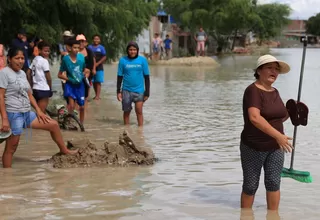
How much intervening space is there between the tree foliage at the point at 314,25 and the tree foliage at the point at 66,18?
389 feet

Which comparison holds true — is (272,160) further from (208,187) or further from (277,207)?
(208,187)

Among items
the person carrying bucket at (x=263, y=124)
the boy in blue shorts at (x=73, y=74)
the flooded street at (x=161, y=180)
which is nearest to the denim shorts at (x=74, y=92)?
the boy in blue shorts at (x=73, y=74)

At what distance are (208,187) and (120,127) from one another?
14.9 feet

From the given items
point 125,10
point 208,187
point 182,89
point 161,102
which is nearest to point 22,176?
point 208,187

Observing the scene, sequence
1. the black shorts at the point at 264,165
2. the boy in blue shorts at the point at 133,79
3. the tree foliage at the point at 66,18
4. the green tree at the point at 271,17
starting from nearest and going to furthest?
the black shorts at the point at 264,165
the boy in blue shorts at the point at 133,79
the tree foliage at the point at 66,18
the green tree at the point at 271,17

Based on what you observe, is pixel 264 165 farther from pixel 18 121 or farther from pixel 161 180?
pixel 18 121

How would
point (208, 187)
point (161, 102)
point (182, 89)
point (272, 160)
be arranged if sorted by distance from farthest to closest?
point (182, 89) < point (161, 102) < point (208, 187) < point (272, 160)

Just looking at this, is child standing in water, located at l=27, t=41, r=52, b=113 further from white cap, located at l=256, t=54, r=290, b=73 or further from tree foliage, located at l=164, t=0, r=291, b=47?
tree foliage, located at l=164, t=0, r=291, b=47

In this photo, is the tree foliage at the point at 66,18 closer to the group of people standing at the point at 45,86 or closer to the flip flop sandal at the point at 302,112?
the group of people standing at the point at 45,86

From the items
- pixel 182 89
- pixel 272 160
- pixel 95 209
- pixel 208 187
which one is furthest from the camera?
pixel 182 89

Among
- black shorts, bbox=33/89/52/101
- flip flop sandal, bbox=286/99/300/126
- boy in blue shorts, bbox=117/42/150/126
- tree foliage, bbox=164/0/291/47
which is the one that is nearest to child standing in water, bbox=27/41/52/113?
black shorts, bbox=33/89/52/101

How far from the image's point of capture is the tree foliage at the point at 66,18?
14.0m

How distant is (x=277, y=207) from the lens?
589 cm

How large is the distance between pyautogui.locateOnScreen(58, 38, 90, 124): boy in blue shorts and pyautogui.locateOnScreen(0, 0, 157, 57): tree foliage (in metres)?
3.08
